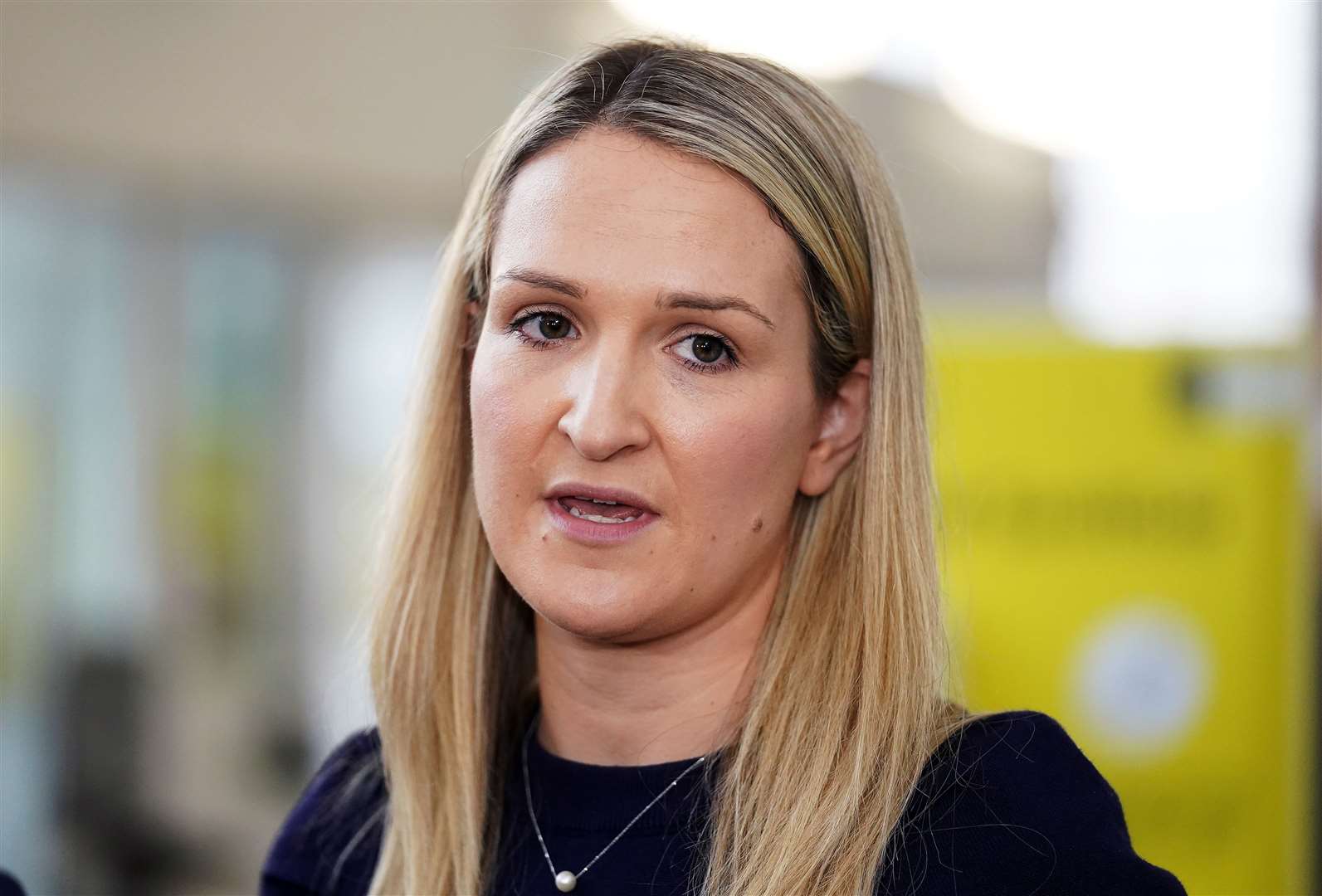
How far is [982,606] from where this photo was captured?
308cm

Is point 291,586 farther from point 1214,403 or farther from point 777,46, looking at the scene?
point 1214,403

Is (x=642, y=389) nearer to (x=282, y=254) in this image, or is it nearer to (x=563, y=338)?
(x=563, y=338)

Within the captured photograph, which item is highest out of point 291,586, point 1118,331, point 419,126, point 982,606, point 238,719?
point 419,126

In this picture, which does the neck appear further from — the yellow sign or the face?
the yellow sign

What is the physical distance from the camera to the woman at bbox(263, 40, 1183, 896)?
1.41 meters

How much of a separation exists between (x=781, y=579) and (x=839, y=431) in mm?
177

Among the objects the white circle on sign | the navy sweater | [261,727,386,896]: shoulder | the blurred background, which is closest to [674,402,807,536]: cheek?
the navy sweater

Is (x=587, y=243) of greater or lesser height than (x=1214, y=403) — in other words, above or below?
above

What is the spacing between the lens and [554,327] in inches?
59.6

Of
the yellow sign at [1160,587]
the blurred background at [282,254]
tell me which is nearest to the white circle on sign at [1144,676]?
the yellow sign at [1160,587]

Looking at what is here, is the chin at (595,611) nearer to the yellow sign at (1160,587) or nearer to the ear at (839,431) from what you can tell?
the ear at (839,431)

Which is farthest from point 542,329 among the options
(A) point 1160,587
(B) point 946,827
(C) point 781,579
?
(A) point 1160,587

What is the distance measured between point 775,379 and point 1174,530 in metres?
1.76

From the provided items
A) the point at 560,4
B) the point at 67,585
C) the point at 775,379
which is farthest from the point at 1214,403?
the point at 67,585
